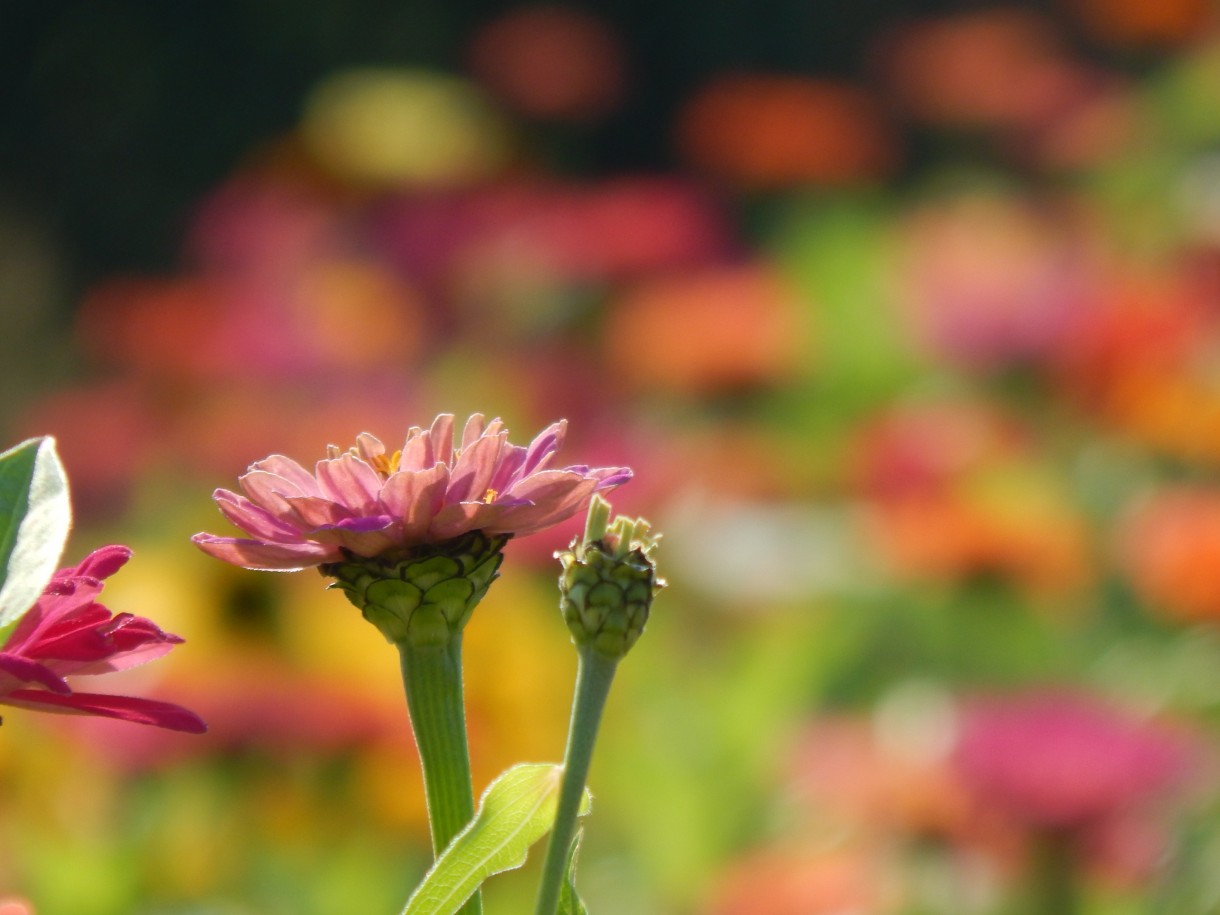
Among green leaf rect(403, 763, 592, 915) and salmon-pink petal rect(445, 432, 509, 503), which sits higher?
salmon-pink petal rect(445, 432, 509, 503)

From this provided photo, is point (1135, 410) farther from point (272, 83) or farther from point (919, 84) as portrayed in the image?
point (272, 83)

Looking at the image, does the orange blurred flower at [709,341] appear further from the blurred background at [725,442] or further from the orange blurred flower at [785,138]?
the orange blurred flower at [785,138]

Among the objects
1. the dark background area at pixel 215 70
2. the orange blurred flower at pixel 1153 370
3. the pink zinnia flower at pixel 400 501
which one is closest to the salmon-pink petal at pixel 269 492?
the pink zinnia flower at pixel 400 501

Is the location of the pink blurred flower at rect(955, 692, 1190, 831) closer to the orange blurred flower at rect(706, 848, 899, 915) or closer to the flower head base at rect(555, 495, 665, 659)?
the orange blurred flower at rect(706, 848, 899, 915)

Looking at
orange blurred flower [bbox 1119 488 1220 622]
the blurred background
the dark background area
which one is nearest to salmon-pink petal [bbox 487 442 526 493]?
the blurred background

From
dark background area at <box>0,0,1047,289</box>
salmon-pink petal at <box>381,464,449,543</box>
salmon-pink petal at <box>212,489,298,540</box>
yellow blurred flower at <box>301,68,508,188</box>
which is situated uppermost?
dark background area at <box>0,0,1047,289</box>

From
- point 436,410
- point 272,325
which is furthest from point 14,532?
point 272,325
